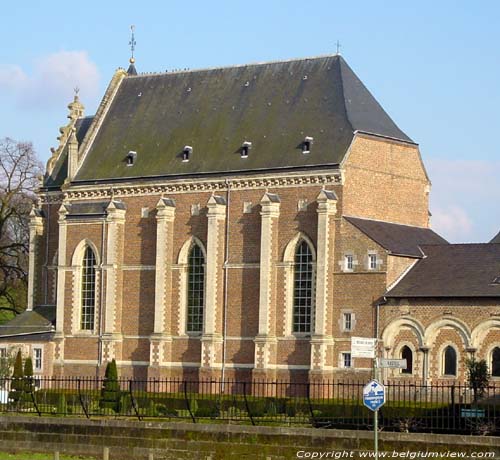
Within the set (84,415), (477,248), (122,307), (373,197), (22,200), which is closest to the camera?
(84,415)

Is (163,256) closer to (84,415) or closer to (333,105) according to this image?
(333,105)

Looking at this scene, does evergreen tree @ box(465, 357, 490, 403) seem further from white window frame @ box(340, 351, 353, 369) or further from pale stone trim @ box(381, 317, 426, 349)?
white window frame @ box(340, 351, 353, 369)

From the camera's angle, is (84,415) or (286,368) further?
(286,368)

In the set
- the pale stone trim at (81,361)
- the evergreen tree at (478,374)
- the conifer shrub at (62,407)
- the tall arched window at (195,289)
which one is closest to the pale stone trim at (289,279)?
the tall arched window at (195,289)

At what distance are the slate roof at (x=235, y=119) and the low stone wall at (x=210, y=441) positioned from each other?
89.8 ft

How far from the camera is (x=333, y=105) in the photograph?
73.6 metres

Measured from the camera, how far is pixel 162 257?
75.8 meters

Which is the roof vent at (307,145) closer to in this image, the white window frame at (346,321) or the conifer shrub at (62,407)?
the white window frame at (346,321)

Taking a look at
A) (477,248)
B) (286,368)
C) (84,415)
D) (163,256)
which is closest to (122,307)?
(163,256)

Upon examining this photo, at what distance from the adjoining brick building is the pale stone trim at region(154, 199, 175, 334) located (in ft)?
0.27

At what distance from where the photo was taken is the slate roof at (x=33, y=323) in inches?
3159

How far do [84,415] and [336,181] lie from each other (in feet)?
80.7

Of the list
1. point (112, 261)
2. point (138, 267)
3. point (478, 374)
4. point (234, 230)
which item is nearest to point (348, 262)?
point (234, 230)

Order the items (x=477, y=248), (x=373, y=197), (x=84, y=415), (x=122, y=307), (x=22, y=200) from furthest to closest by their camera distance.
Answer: (x=22, y=200), (x=122, y=307), (x=373, y=197), (x=477, y=248), (x=84, y=415)
